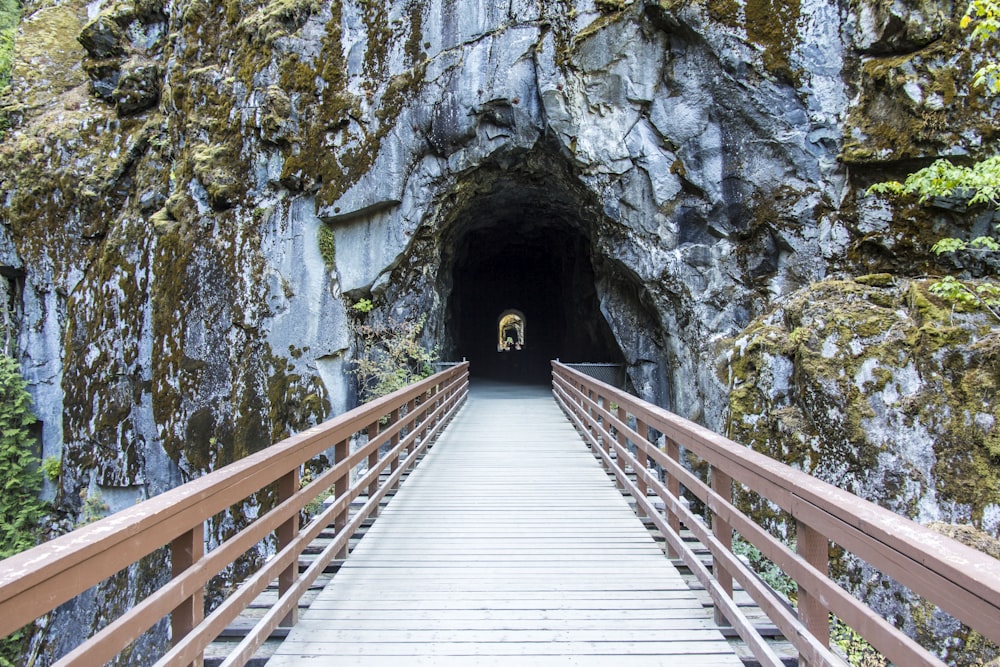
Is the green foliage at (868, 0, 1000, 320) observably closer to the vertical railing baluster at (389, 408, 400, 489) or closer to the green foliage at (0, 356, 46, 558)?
the vertical railing baluster at (389, 408, 400, 489)

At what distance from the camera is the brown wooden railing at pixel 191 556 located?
121 cm

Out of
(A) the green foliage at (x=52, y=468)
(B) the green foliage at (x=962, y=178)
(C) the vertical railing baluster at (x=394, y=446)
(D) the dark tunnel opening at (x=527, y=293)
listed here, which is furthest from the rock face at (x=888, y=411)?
(A) the green foliage at (x=52, y=468)

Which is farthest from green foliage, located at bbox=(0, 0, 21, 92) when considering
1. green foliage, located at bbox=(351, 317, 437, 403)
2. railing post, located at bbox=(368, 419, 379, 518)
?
railing post, located at bbox=(368, 419, 379, 518)

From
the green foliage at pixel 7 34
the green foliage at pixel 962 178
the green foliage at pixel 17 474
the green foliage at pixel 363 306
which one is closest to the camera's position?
the green foliage at pixel 962 178

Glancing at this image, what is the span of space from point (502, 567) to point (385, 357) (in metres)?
8.17

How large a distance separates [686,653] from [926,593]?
1318mm

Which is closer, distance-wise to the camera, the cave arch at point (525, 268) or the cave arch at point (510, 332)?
the cave arch at point (525, 268)

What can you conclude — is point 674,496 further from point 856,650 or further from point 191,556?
point 191,556

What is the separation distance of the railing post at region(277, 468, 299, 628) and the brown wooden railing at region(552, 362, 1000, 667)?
209cm

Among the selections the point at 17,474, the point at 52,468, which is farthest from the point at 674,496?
the point at 17,474

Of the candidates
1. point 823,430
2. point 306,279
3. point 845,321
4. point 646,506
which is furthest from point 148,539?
point 306,279

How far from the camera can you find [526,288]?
2438 cm

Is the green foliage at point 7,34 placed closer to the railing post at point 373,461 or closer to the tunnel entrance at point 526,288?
the tunnel entrance at point 526,288

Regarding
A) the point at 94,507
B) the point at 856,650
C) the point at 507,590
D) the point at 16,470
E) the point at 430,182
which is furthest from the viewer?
the point at 16,470
